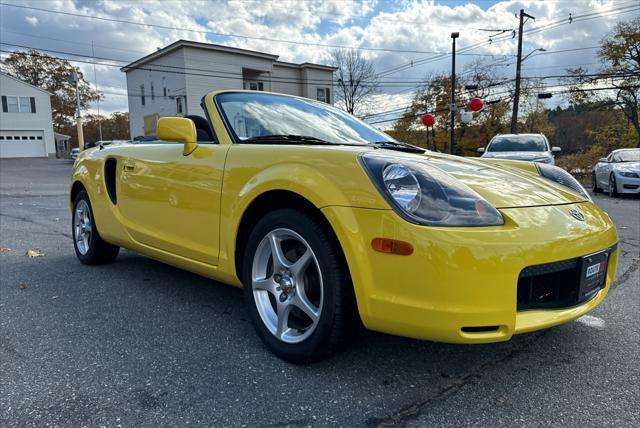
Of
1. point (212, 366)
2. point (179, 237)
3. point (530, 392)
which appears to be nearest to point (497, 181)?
point (530, 392)

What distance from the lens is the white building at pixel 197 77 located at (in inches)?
1080

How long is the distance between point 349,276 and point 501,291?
2.05ft

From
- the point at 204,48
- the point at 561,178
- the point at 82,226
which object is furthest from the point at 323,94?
the point at 561,178

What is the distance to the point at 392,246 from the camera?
1.81m

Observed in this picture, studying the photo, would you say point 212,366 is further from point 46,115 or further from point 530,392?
point 46,115

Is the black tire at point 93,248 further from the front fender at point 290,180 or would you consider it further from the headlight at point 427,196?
the headlight at point 427,196

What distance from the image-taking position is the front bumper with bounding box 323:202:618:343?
174 cm

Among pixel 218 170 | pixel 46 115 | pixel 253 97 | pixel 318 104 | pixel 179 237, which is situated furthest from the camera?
pixel 46 115

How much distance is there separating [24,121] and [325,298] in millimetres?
44230

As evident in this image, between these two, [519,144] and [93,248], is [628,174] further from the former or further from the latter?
[93,248]

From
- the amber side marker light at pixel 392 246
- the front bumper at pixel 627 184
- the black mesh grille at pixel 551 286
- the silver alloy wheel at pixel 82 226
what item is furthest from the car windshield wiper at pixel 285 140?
the front bumper at pixel 627 184

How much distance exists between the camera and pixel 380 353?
2330 millimetres

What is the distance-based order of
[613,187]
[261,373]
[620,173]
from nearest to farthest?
[261,373]
[620,173]
[613,187]

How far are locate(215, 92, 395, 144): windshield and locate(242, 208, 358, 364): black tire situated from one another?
791mm
